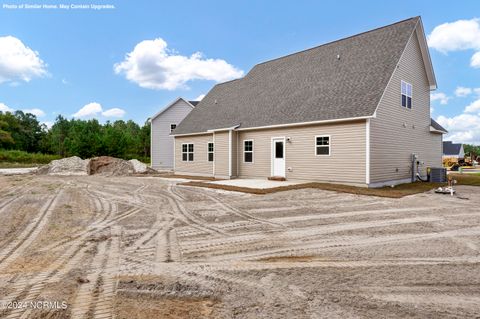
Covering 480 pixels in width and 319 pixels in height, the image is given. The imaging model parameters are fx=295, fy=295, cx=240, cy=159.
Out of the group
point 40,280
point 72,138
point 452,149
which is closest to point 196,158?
point 40,280

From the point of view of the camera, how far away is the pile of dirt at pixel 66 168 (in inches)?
964

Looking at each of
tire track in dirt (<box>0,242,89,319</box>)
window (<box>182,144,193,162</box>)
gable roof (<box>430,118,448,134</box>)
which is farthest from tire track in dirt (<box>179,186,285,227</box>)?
gable roof (<box>430,118,448,134</box>)

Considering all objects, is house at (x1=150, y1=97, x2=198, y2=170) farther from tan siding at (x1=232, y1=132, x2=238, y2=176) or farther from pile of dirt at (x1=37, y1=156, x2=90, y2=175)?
tan siding at (x1=232, y1=132, x2=238, y2=176)

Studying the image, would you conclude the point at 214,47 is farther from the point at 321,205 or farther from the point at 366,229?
the point at 366,229

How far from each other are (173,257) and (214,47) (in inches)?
863

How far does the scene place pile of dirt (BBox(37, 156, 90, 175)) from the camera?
2448cm

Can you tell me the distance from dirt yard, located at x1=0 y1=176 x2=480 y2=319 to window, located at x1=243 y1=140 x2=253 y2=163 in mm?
9510

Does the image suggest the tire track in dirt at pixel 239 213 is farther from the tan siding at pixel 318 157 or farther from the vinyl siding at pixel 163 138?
the vinyl siding at pixel 163 138

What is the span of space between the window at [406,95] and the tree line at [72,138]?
3504 cm

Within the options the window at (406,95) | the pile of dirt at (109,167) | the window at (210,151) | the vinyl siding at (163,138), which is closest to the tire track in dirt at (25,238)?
the window at (210,151)

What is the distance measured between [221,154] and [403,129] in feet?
34.0

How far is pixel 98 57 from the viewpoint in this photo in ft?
61.7

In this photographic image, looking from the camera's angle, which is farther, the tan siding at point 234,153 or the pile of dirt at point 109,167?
the pile of dirt at point 109,167

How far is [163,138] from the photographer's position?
3038cm
